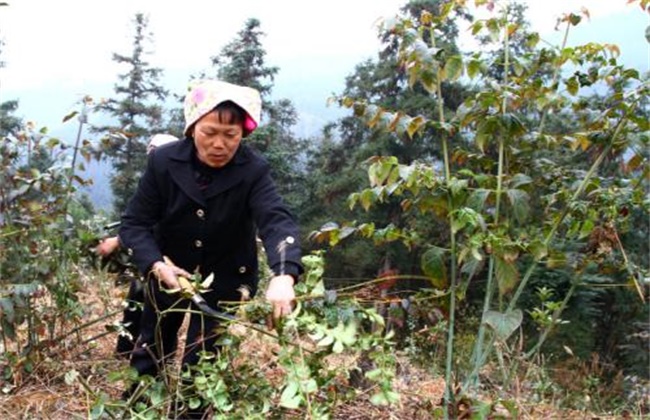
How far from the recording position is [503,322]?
212cm

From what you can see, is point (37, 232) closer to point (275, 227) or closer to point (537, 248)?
point (275, 227)

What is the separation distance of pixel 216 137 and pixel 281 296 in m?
0.78

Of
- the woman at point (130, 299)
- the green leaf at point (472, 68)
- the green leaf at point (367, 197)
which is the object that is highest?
the green leaf at point (472, 68)

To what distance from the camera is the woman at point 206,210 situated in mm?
2379

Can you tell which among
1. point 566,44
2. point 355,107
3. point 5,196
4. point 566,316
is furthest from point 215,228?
point 566,316

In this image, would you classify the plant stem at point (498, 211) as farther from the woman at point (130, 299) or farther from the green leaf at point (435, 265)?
the woman at point (130, 299)

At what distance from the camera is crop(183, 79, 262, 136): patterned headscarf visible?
2.36 metres

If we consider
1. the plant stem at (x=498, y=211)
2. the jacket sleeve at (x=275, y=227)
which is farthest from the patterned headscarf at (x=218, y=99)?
the plant stem at (x=498, y=211)

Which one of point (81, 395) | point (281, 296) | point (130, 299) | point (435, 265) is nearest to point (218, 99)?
point (281, 296)

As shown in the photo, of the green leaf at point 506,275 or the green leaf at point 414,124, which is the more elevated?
the green leaf at point 414,124

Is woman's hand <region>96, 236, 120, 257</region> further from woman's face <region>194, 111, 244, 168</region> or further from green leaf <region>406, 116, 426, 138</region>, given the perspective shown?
green leaf <region>406, 116, 426, 138</region>

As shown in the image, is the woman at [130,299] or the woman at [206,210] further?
the woman at [130,299]

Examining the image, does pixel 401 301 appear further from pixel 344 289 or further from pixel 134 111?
pixel 134 111

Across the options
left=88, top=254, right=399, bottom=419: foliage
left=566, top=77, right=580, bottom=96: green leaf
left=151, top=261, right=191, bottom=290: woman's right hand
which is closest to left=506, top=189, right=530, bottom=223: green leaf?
left=566, top=77, right=580, bottom=96: green leaf
